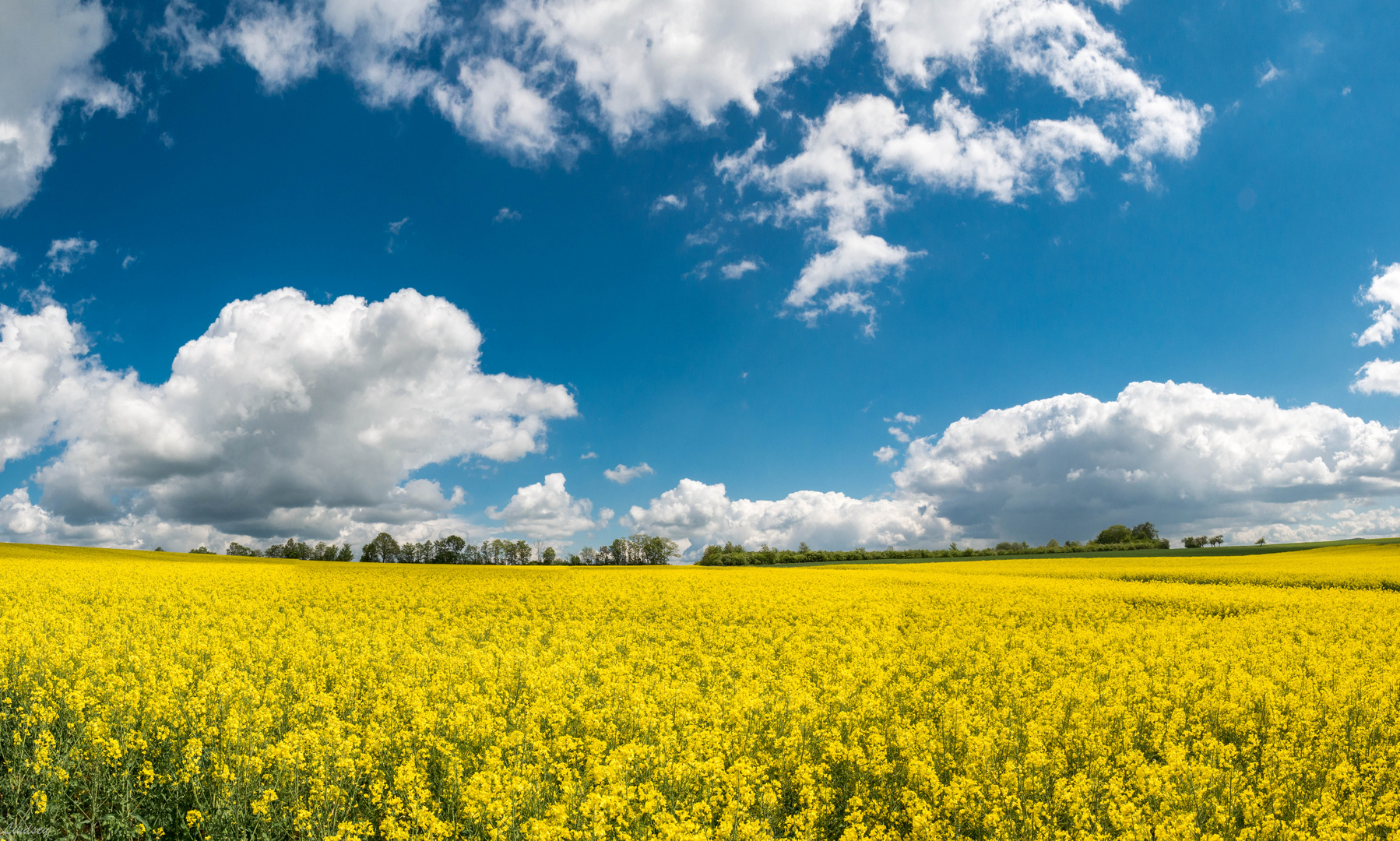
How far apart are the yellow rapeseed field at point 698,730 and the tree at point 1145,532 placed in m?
115

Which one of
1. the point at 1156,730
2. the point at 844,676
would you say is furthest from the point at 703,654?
the point at 1156,730

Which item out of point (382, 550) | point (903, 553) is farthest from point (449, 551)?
point (903, 553)

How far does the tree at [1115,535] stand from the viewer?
10969 centimetres

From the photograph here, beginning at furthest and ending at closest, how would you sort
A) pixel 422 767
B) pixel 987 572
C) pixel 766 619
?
pixel 987 572
pixel 766 619
pixel 422 767

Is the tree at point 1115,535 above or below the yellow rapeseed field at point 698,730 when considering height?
below

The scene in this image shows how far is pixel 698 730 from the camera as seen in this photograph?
7742 millimetres

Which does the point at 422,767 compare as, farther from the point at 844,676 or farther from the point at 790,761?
the point at 844,676

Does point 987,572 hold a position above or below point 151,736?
below

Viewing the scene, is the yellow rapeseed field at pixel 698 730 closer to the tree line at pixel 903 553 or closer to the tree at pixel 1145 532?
the tree line at pixel 903 553

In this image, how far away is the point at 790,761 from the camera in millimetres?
7242

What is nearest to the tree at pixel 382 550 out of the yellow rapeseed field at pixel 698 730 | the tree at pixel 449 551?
the tree at pixel 449 551

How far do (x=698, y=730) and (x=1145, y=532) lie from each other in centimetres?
13760

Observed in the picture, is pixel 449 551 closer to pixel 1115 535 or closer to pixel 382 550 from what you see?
pixel 382 550

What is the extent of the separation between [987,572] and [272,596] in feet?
136
